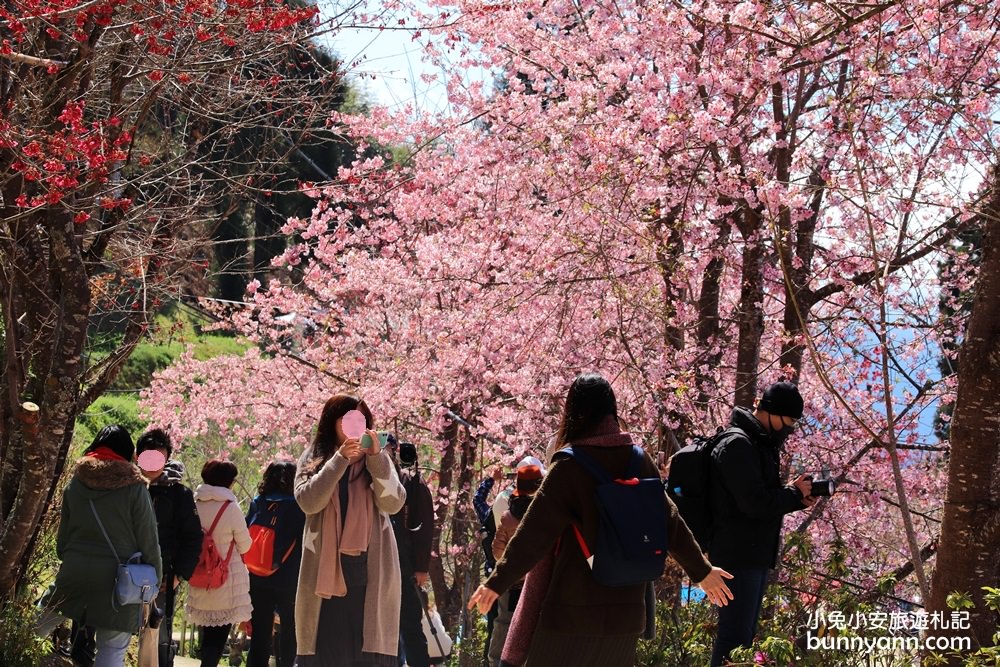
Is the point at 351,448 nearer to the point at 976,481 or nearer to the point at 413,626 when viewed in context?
the point at 413,626

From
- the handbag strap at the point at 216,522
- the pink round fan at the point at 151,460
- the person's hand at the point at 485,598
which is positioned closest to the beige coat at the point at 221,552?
the handbag strap at the point at 216,522

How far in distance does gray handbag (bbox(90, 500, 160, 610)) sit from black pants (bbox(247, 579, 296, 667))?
1.51 m

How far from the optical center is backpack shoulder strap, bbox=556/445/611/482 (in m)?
3.86

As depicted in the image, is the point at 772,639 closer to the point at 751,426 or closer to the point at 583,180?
the point at 751,426

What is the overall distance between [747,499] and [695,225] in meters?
3.98

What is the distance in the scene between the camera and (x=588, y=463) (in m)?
3.87

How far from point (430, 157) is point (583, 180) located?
550 cm

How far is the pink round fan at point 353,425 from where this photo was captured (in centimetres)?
511

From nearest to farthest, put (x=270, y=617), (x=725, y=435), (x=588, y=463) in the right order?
1. (x=588, y=463)
2. (x=725, y=435)
3. (x=270, y=617)

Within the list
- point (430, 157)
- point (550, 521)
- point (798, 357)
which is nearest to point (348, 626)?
point (550, 521)

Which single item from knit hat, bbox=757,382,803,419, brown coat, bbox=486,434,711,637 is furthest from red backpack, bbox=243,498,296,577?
brown coat, bbox=486,434,711,637

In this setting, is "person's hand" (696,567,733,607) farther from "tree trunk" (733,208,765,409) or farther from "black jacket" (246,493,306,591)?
"tree trunk" (733,208,765,409)

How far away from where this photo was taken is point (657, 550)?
3.79 metres

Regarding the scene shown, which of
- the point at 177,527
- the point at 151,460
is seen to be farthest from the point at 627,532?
the point at 177,527
